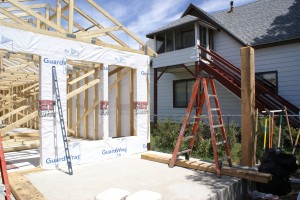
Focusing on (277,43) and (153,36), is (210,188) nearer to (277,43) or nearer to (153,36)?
(277,43)

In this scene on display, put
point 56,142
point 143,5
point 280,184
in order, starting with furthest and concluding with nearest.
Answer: point 143,5, point 56,142, point 280,184

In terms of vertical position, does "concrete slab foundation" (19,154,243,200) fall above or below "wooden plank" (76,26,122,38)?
below

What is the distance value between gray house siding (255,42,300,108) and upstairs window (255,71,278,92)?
0.56 ft

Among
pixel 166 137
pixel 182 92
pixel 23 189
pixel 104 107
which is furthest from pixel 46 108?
pixel 182 92

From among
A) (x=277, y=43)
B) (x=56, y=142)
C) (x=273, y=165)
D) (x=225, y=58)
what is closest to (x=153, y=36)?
(x=225, y=58)

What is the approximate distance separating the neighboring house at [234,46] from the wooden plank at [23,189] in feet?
32.5

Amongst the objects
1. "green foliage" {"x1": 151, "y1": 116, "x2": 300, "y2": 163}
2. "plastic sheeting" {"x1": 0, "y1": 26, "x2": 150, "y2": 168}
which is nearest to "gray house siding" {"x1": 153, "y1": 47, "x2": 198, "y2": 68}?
"green foliage" {"x1": 151, "y1": 116, "x2": 300, "y2": 163}

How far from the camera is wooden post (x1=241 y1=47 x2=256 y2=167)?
6094 millimetres

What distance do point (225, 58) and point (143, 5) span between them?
5.38 metres

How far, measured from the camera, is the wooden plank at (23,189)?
13.9 ft

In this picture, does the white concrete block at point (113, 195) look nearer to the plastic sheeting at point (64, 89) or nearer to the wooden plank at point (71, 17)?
the plastic sheeting at point (64, 89)

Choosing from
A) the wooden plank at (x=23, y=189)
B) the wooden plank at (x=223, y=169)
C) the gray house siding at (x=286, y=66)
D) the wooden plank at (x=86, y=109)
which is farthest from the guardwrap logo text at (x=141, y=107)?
the gray house siding at (x=286, y=66)

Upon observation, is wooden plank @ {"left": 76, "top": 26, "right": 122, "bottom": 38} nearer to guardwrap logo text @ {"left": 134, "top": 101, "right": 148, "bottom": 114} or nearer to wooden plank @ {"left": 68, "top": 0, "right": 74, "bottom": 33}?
wooden plank @ {"left": 68, "top": 0, "right": 74, "bottom": 33}

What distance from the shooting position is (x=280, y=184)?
5.21 meters
